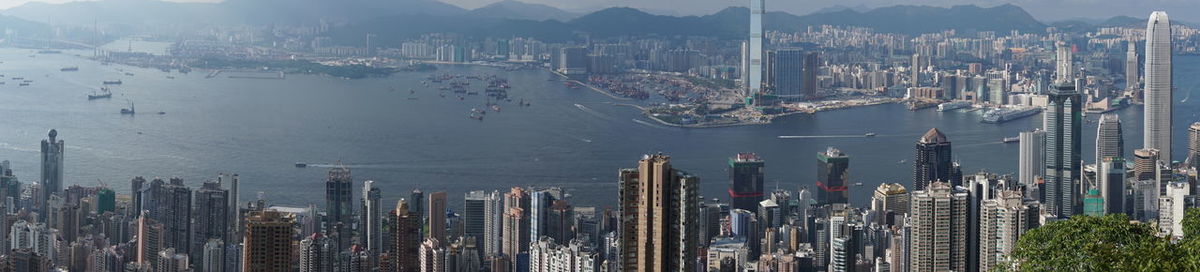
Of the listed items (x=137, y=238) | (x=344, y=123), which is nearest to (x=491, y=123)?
(x=344, y=123)

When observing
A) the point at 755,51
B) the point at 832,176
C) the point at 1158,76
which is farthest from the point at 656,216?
the point at 1158,76

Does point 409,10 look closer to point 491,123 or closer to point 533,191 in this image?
point 491,123

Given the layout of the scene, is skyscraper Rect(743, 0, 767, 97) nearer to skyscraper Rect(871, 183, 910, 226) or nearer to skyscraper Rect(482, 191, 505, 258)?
skyscraper Rect(871, 183, 910, 226)

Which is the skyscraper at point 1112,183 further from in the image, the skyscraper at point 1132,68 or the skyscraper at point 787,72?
the skyscraper at point 787,72

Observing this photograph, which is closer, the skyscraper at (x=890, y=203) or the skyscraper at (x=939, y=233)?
the skyscraper at (x=939, y=233)

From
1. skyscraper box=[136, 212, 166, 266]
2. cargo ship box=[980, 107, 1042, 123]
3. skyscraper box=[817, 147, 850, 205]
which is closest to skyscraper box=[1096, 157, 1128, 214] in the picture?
skyscraper box=[817, 147, 850, 205]

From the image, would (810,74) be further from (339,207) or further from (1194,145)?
(339,207)

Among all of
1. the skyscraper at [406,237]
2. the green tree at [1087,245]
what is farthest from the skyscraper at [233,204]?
the green tree at [1087,245]
